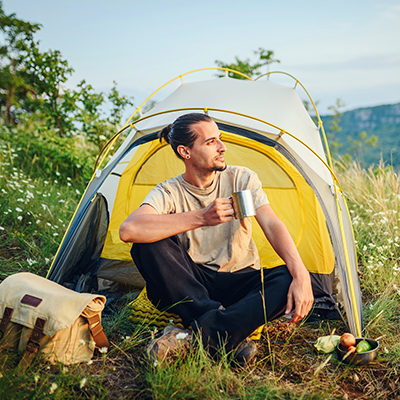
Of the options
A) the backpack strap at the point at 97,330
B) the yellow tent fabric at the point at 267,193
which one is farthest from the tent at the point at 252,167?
the backpack strap at the point at 97,330

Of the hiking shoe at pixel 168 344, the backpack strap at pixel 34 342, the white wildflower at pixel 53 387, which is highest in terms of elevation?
the backpack strap at pixel 34 342

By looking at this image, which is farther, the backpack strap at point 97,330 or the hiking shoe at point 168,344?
the backpack strap at point 97,330

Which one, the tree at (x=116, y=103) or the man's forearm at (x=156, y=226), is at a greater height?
the tree at (x=116, y=103)

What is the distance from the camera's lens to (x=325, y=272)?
8.48ft

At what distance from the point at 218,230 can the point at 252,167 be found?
1019 mm

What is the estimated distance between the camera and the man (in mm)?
1660

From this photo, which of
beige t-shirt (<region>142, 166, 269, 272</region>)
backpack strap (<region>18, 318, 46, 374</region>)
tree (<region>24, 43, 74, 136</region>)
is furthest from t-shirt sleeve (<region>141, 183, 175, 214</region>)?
tree (<region>24, 43, 74, 136</region>)

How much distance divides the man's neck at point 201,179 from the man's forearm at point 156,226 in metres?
0.38

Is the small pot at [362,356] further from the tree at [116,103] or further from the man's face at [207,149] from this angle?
the tree at [116,103]

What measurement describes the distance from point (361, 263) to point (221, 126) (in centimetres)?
178

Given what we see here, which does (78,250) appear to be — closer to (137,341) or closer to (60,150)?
(137,341)

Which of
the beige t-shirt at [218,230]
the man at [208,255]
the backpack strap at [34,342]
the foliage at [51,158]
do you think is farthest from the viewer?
the foliage at [51,158]

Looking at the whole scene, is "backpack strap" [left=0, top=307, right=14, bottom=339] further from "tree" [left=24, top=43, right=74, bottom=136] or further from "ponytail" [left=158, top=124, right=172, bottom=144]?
"tree" [left=24, top=43, right=74, bottom=136]

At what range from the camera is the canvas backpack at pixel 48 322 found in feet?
5.18
